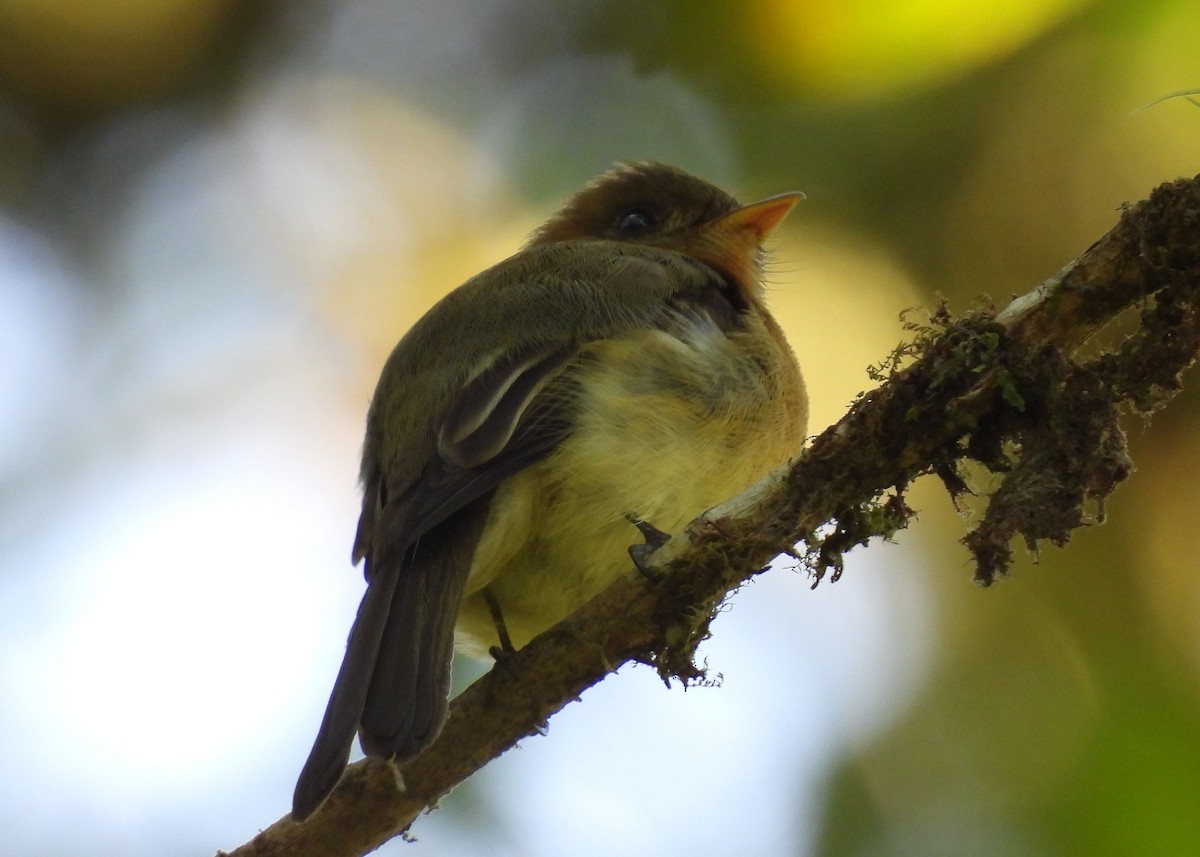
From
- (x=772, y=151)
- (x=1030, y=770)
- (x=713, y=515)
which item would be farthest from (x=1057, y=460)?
(x=772, y=151)

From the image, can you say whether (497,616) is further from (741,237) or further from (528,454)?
(741,237)

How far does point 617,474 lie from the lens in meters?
3.52

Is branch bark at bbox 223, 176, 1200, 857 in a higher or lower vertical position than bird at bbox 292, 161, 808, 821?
lower

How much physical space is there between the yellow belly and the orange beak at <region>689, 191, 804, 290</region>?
1221mm

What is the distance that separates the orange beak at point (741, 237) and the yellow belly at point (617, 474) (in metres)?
→ 1.22

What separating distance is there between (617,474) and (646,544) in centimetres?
27

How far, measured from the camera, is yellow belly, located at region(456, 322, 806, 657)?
11.5 ft

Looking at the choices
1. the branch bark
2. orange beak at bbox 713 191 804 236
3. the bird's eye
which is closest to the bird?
the branch bark

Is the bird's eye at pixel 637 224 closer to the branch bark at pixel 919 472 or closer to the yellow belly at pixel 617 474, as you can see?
the yellow belly at pixel 617 474

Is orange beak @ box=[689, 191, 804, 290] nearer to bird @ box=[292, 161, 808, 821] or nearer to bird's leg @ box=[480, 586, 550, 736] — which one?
bird @ box=[292, 161, 808, 821]

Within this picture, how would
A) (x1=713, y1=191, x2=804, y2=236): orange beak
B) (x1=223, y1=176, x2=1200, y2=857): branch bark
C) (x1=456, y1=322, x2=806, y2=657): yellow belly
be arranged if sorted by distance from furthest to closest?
(x1=713, y1=191, x2=804, y2=236): orange beak, (x1=456, y1=322, x2=806, y2=657): yellow belly, (x1=223, y1=176, x2=1200, y2=857): branch bark

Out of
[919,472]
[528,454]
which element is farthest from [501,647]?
[919,472]

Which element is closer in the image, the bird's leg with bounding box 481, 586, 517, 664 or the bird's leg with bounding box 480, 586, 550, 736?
the bird's leg with bounding box 480, 586, 550, 736

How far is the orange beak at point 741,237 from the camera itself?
16.3ft
